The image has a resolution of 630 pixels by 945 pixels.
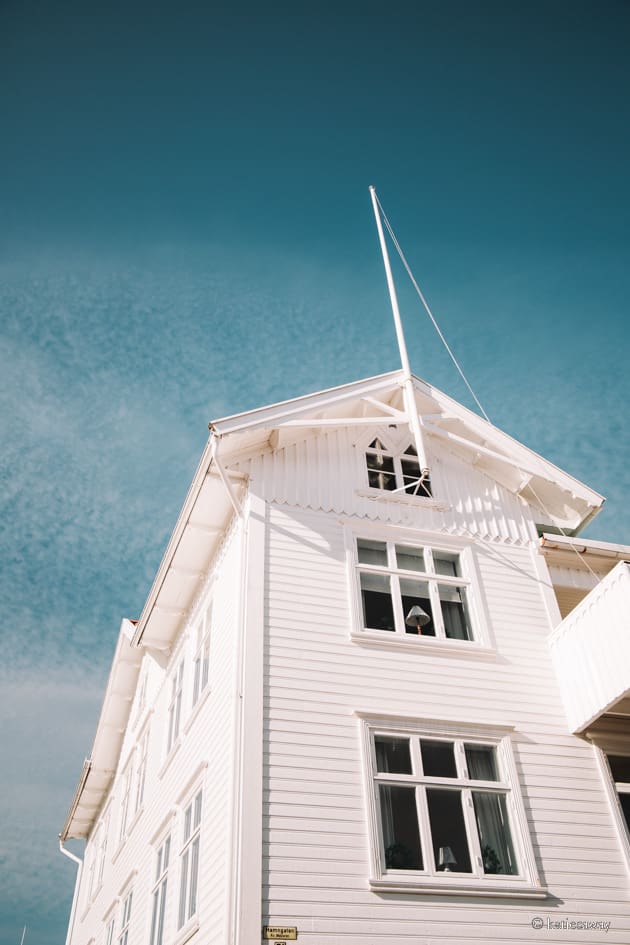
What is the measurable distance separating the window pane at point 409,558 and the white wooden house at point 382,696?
4 cm

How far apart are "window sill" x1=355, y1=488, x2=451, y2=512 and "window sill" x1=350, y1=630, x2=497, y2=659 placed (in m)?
2.87

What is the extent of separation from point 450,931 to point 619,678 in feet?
15.0

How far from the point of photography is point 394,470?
1647 cm

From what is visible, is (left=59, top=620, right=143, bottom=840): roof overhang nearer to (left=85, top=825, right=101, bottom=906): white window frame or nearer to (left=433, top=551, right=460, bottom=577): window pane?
(left=85, top=825, right=101, bottom=906): white window frame

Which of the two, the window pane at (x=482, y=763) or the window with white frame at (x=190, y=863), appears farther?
the window with white frame at (x=190, y=863)

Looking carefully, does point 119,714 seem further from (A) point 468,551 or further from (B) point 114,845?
(A) point 468,551

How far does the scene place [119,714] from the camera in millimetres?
25000

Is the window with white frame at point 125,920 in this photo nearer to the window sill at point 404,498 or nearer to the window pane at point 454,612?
the window pane at point 454,612

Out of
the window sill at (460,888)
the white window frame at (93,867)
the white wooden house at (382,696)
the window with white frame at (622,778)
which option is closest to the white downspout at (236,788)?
the white wooden house at (382,696)

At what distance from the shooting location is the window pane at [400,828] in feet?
37.1

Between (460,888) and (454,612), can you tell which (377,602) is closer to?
(454,612)

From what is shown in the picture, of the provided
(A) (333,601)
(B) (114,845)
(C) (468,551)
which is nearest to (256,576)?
(A) (333,601)

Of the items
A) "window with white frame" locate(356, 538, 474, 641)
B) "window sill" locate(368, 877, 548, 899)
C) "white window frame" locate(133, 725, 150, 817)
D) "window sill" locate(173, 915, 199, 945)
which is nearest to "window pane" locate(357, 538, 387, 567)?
"window with white frame" locate(356, 538, 474, 641)

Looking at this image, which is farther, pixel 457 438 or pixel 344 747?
pixel 457 438
